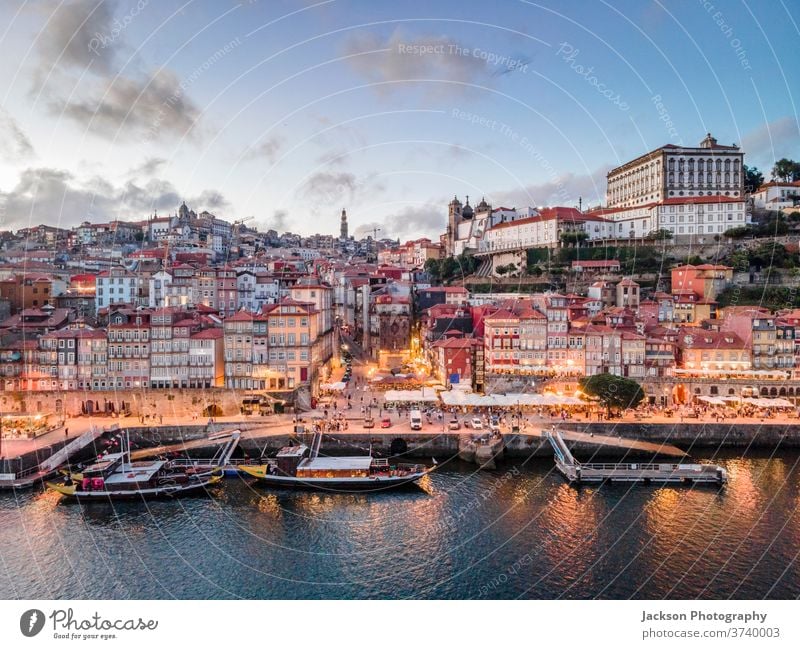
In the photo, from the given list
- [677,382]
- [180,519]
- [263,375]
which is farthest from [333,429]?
[677,382]

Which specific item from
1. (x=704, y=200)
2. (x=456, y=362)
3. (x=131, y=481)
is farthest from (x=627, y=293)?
(x=131, y=481)

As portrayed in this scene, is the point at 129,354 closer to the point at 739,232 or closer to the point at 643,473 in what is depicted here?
the point at 643,473

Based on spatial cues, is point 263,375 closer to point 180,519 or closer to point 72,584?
point 180,519

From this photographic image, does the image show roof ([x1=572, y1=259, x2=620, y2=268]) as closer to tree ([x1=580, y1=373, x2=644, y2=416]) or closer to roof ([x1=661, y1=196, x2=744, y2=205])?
roof ([x1=661, y1=196, x2=744, y2=205])

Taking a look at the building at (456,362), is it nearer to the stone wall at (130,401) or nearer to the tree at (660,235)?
the stone wall at (130,401)

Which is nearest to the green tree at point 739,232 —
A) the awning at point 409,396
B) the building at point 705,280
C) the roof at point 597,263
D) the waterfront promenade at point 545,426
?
the building at point 705,280

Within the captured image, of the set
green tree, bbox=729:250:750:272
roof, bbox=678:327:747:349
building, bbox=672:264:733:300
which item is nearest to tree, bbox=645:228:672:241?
green tree, bbox=729:250:750:272
